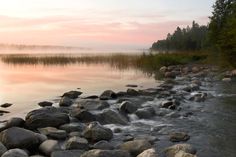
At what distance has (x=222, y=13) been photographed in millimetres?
63219

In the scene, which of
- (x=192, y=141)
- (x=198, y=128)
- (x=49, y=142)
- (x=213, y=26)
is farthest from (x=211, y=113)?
(x=213, y=26)

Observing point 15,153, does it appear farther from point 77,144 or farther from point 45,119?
point 45,119

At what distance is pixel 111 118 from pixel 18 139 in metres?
4.86

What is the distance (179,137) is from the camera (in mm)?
12242

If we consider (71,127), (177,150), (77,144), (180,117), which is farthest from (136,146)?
(180,117)

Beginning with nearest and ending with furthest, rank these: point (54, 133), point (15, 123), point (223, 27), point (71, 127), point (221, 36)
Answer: point (54, 133)
point (71, 127)
point (15, 123)
point (221, 36)
point (223, 27)

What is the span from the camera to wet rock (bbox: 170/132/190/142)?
39.8 feet

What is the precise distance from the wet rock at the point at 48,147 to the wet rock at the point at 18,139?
13.2 inches

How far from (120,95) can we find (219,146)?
1096cm

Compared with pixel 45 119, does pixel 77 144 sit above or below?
below

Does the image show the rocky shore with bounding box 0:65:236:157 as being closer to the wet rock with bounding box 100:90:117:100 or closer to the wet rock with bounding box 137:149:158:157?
the wet rock with bounding box 137:149:158:157

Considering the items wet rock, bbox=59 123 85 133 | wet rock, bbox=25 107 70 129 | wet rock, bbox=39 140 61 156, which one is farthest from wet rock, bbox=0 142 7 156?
wet rock, bbox=59 123 85 133

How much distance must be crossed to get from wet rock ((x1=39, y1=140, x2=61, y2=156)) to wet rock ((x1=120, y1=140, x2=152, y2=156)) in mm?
2014

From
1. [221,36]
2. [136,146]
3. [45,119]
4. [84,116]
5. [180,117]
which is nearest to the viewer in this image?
[136,146]
